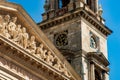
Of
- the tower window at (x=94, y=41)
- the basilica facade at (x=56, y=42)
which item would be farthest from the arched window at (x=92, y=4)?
the tower window at (x=94, y=41)

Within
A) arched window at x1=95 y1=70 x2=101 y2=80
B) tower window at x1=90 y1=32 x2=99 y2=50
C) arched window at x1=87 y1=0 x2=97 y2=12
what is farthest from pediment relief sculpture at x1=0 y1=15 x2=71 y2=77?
arched window at x1=87 y1=0 x2=97 y2=12

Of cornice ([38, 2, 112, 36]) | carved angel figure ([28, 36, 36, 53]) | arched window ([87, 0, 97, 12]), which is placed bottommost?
carved angel figure ([28, 36, 36, 53])

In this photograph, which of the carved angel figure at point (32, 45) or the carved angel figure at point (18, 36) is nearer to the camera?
the carved angel figure at point (18, 36)

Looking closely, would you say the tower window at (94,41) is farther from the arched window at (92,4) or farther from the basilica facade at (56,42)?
the arched window at (92,4)

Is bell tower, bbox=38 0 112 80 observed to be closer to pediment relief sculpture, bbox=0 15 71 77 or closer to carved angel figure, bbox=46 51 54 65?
pediment relief sculpture, bbox=0 15 71 77

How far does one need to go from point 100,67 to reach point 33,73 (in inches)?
439

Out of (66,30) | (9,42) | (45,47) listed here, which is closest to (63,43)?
(66,30)

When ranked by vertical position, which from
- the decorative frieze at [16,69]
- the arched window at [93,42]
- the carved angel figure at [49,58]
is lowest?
the decorative frieze at [16,69]

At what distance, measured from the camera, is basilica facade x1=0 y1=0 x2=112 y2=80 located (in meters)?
24.5

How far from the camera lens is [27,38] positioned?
25703 mm

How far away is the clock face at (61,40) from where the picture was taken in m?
37.2

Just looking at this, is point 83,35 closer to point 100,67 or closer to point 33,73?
point 100,67

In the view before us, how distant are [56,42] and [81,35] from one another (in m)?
2.72

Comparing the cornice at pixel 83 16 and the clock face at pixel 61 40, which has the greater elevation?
the cornice at pixel 83 16
